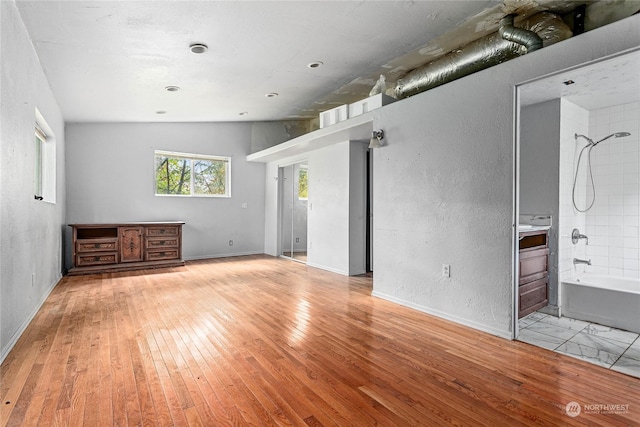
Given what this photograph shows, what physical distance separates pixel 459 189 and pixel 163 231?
504cm

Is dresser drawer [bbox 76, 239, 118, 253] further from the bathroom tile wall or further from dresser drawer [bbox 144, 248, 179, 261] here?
the bathroom tile wall

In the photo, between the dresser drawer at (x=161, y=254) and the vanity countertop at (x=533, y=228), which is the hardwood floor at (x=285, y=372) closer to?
the vanity countertop at (x=533, y=228)

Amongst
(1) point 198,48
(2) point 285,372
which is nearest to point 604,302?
(2) point 285,372

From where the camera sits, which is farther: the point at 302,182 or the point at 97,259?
the point at 302,182

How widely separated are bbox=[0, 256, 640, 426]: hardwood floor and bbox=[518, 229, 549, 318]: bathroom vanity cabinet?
2.10ft

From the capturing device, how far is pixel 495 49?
2.90 metres

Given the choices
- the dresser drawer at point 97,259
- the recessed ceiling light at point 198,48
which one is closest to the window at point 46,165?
the dresser drawer at point 97,259

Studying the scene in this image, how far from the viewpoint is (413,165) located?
3465 mm

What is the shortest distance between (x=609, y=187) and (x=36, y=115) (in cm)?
622

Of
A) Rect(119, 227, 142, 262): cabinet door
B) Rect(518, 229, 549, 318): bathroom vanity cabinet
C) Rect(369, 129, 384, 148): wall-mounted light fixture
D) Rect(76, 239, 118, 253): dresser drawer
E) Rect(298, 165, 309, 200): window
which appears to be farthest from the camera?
Rect(298, 165, 309, 200): window

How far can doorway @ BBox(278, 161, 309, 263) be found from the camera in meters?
7.11

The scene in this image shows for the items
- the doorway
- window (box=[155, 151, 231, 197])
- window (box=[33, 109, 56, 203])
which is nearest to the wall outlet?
the doorway

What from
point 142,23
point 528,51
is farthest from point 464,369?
point 142,23

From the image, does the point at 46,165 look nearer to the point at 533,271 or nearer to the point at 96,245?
the point at 96,245
